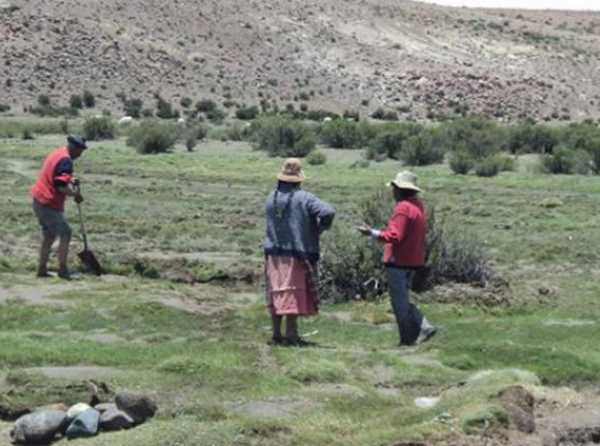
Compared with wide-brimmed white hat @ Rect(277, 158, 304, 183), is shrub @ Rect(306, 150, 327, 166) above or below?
below

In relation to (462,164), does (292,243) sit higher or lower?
higher

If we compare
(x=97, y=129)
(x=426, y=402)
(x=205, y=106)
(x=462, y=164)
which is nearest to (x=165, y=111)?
(x=205, y=106)

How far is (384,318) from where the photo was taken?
52.7 feet

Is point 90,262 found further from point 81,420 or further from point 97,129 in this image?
point 97,129

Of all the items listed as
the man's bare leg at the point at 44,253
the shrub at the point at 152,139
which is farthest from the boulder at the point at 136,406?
the shrub at the point at 152,139

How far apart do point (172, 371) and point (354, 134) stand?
142 feet

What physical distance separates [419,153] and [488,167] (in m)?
4.73

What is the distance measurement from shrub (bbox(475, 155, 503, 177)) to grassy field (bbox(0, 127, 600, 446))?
11918 mm

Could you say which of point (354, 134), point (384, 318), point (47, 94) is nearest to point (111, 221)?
point (384, 318)

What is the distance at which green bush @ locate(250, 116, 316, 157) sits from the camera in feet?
161

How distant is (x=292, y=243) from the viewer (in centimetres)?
1343


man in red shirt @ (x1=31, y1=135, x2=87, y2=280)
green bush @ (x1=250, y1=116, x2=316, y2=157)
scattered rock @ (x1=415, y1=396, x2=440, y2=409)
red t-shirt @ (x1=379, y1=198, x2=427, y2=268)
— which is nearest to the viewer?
scattered rock @ (x1=415, y1=396, x2=440, y2=409)

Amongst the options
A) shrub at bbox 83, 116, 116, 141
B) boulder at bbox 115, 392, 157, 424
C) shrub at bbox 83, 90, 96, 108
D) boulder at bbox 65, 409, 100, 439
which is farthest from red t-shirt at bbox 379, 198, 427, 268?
shrub at bbox 83, 90, 96, 108

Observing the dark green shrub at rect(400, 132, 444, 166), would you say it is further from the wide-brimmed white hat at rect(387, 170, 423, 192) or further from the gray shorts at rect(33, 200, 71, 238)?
the wide-brimmed white hat at rect(387, 170, 423, 192)
